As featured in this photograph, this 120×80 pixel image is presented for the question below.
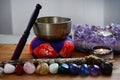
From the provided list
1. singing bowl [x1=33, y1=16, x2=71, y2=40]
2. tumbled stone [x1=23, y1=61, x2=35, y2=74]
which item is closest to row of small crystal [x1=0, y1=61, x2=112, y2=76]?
tumbled stone [x1=23, y1=61, x2=35, y2=74]

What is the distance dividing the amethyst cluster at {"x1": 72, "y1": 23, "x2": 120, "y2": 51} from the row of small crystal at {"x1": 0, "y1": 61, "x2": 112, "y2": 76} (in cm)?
15

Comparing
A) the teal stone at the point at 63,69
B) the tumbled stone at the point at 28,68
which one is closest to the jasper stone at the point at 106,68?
the teal stone at the point at 63,69

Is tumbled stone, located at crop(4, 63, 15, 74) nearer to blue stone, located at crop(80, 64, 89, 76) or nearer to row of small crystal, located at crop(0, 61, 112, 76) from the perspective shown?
row of small crystal, located at crop(0, 61, 112, 76)

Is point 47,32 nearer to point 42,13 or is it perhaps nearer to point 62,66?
point 62,66

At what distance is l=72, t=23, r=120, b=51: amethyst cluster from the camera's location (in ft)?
2.93

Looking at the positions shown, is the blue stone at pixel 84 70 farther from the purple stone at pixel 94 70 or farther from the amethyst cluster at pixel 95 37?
the amethyst cluster at pixel 95 37

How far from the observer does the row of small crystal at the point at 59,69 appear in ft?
2.46

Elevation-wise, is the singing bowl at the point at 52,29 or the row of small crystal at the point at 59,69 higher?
the singing bowl at the point at 52,29

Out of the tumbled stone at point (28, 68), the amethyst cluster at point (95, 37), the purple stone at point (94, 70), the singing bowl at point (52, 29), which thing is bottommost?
the purple stone at point (94, 70)

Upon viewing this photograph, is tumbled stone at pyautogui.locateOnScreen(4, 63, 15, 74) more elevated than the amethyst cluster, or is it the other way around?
the amethyst cluster

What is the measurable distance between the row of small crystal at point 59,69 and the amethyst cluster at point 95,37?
150mm

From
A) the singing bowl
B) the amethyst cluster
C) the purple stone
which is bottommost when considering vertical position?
the purple stone

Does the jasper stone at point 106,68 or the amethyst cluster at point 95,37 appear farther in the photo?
the amethyst cluster at point 95,37

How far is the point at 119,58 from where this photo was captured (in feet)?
2.87
